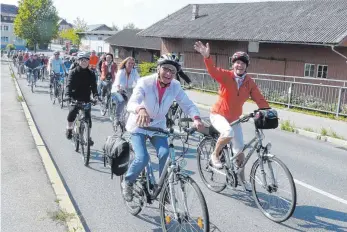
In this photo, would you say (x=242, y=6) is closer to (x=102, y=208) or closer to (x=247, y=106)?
(x=247, y=106)

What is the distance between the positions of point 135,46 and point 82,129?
1680 inches

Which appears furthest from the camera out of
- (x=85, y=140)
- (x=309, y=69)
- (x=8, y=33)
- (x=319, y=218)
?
(x=8, y=33)

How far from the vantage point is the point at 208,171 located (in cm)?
623

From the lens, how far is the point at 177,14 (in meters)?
41.8

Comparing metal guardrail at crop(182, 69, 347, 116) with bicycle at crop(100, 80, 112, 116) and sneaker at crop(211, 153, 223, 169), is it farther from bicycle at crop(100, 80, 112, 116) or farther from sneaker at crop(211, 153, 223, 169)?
sneaker at crop(211, 153, 223, 169)

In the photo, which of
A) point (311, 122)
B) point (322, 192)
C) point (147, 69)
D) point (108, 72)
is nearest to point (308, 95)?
point (311, 122)

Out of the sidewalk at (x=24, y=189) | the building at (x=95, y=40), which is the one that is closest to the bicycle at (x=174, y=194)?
the sidewalk at (x=24, y=189)

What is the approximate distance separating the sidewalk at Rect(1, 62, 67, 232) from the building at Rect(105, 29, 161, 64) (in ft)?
124

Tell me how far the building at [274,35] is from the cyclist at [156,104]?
1968cm

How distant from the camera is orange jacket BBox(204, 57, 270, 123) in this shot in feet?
18.1

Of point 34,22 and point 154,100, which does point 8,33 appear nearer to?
point 34,22

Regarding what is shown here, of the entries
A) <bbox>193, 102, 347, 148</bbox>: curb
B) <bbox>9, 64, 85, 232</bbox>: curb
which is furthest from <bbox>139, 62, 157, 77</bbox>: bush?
<bbox>9, 64, 85, 232</bbox>: curb

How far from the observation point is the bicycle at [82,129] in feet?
23.7

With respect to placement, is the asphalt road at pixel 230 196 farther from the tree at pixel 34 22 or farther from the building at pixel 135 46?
the tree at pixel 34 22
